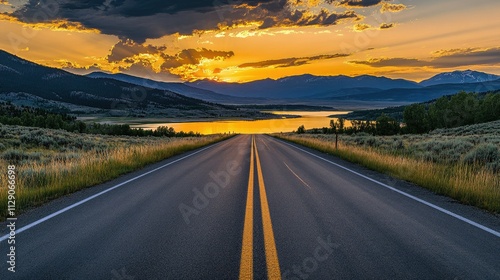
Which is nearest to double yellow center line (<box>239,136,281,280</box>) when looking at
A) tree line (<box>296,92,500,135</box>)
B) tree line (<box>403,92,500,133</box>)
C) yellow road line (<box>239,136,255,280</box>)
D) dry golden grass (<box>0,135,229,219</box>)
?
yellow road line (<box>239,136,255,280</box>)

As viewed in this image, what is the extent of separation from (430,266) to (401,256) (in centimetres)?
40

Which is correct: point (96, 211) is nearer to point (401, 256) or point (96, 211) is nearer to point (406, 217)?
point (401, 256)

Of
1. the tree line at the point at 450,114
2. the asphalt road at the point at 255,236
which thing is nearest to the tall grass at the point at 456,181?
the asphalt road at the point at 255,236

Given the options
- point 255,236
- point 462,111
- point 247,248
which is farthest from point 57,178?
point 462,111

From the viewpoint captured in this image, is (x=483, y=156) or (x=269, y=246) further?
(x=483, y=156)

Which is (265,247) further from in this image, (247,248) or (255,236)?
(255,236)

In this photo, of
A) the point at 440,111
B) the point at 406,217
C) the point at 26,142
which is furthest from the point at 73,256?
the point at 440,111

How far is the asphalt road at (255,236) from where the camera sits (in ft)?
14.1

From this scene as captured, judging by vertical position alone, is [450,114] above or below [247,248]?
above

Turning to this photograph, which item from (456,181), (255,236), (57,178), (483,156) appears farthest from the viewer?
(483,156)

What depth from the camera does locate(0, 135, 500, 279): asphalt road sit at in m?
4.30

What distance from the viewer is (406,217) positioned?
22.6 feet

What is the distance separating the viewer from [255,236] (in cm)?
558

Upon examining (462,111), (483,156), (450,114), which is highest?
(462,111)
